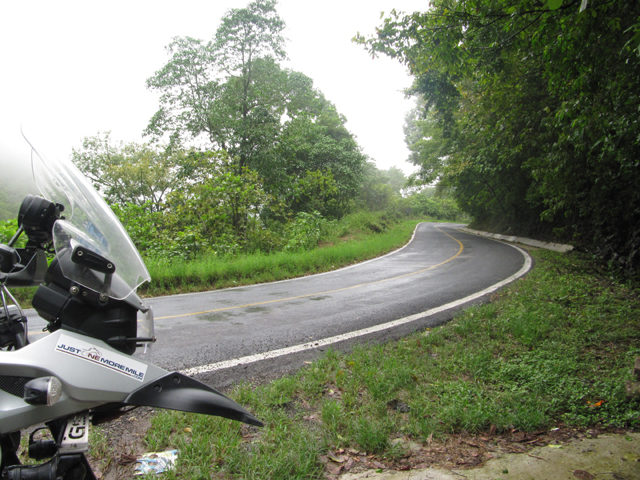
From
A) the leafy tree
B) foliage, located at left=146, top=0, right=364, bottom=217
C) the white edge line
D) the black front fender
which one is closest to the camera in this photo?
the black front fender

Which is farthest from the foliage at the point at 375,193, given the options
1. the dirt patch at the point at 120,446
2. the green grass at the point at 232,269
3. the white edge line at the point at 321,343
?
the dirt patch at the point at 120,446

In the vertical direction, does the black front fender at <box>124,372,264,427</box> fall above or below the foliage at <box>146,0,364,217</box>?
below

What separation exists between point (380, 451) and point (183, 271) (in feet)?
24.8

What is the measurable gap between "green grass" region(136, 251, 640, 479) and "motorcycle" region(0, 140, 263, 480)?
3.18ft

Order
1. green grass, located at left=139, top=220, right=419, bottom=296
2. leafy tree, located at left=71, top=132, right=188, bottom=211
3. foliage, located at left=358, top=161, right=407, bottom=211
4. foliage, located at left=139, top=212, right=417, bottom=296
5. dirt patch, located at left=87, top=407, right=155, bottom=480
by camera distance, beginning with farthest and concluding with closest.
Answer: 1. foliage, located at left=358, top=161, right=407, bottom=211
2. leafy tree, located at left=71, top=132, right=188, bottom=211
3. foliage, located at left=139, top=212, right=417, bottom=296
4. green grass, located at left=139, top=220, right=419, bottom=296
5. dirt patch, located at left=87, top=407, right=155, bottom=480

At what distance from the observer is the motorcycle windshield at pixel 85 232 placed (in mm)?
1707

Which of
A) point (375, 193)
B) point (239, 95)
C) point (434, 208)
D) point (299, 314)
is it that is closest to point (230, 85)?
point (239, 95)

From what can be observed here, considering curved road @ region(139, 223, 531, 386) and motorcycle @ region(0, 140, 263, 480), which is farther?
curved road @ region(139, 223, 531, 386)

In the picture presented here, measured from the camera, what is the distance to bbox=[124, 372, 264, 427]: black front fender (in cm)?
163

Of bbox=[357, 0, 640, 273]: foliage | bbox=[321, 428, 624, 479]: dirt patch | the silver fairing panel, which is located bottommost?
bbox=[321, 428, 624, 479]: dirt patch

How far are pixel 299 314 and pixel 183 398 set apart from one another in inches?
182

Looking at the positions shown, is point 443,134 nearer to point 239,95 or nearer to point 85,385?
point 239,95

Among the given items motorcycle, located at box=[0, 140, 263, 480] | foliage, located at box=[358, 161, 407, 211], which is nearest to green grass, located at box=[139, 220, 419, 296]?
motorcycle, located at box=[0, 140, 263, 480]

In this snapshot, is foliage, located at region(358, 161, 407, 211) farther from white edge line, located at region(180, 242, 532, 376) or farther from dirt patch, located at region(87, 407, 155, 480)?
dirt patch, located at region(87, 407, 155, 480)
